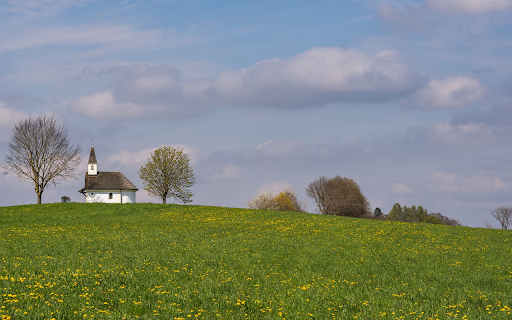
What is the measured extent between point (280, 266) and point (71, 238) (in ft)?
49.3

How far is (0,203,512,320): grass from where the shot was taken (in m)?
13.7

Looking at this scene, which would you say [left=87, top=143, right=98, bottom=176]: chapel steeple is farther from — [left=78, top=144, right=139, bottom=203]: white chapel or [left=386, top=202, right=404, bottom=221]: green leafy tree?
[left=386, top=202, right=404, bottom=221]: green leafy tree

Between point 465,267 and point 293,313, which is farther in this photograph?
point 465,267

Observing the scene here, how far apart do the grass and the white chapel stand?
39.2 meters

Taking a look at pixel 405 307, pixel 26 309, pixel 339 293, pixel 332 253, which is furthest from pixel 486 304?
pixel 26 309

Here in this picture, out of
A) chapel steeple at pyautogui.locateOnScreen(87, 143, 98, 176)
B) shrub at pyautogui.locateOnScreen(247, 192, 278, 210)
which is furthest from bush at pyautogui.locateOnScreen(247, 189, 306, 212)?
chapel steeple at pyautogui.locateOnScreen(87, 143, 98, 176)

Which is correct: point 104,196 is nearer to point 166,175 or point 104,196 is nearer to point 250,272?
point 166,175

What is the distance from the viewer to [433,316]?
539 inches

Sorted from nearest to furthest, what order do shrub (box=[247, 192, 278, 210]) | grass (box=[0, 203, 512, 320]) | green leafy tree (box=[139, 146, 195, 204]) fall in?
grass (box=[0, 203, 512, 320]) < green leafy tree (box=[139, 146, 195, 204]) < shrub (box=[247, 192, 278, 210])

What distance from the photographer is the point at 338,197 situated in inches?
3693

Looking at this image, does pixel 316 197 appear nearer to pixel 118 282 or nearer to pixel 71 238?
pixel 71 238

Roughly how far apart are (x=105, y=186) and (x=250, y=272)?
206 ft

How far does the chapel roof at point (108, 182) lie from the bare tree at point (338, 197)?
126ft

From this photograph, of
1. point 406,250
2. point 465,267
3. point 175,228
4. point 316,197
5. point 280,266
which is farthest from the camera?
point 316,197
